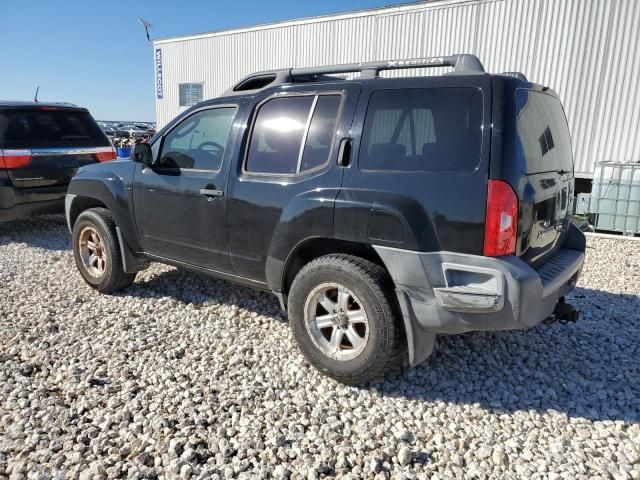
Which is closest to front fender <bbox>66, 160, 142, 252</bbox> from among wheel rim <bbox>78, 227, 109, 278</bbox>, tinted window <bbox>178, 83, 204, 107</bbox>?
wheel rim <bbox>78, 227, 109, 278</bbox>

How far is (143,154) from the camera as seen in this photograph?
396 cm

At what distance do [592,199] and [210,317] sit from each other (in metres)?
7.08

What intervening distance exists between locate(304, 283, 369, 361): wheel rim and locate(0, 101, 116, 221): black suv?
5172mm

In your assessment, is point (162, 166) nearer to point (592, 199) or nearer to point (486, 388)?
point (486, 388)

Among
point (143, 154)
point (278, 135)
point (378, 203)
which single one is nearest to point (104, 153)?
point (143, 154)

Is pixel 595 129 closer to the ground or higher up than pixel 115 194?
higher up

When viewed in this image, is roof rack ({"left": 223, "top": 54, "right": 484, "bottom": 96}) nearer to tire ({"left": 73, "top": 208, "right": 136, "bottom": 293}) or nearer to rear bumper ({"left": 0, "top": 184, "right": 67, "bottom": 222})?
tire ({"left": 73, "top": 208, "right": 136, "bottom": 293})

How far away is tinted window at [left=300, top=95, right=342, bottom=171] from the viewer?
3035 mm

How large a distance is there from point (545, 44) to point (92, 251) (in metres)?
9.39

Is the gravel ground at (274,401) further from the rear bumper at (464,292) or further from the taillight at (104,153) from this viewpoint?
the taillight at (104,153)

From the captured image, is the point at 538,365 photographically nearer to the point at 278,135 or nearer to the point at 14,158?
the point at 278,135

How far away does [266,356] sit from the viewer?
3.37m

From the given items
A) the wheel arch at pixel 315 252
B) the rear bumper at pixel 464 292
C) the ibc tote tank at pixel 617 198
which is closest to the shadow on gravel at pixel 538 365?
the rear bumper at pixel 464 292

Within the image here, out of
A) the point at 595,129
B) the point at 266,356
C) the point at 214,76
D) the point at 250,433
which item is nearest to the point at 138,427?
the point at 250,433
